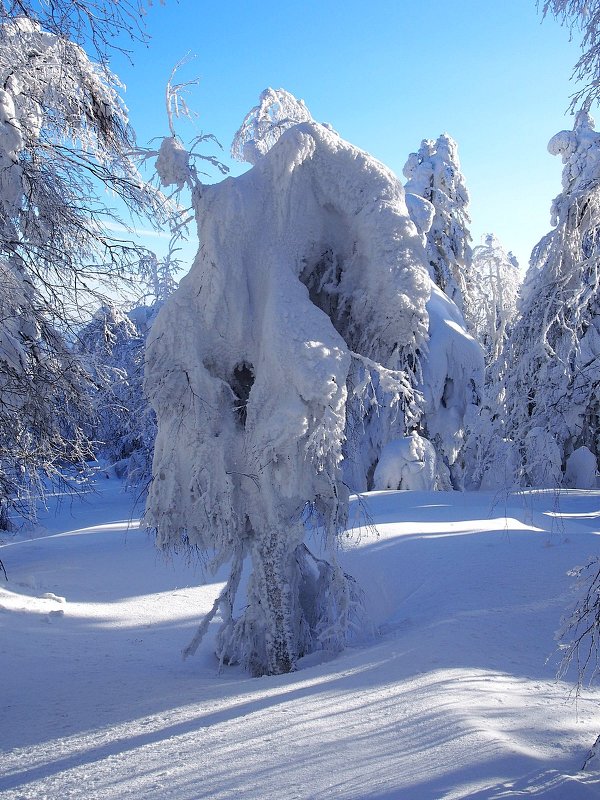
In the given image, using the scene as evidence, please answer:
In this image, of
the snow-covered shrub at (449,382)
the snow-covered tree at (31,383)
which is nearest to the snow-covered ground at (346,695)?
the snow-covered tree at (31,383)

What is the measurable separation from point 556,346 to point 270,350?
283cm

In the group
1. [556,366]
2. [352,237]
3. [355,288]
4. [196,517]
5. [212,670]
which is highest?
[352,237]

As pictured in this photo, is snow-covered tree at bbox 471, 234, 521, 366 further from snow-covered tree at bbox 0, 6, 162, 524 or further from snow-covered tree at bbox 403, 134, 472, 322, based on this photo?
snow-covered tree at bbox 0, 6, 162, 524

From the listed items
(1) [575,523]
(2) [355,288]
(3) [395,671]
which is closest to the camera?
(3) [395,671]

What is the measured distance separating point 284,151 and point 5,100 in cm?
334

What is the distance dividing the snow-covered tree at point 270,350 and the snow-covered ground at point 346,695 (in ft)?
4.06

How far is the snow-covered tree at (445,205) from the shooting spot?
22812 millimetres

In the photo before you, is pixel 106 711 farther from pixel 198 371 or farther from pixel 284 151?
pixel 284 151

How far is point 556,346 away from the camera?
20.3 feet

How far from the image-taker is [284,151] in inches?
274

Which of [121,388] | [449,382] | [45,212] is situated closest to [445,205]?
[449,382]

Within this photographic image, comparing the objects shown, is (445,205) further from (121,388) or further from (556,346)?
(556,346)

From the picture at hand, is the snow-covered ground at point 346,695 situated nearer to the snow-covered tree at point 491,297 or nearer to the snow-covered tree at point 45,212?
the snow-covered tree at point 45,212

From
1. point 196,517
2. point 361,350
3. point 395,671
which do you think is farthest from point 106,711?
point 361,350
